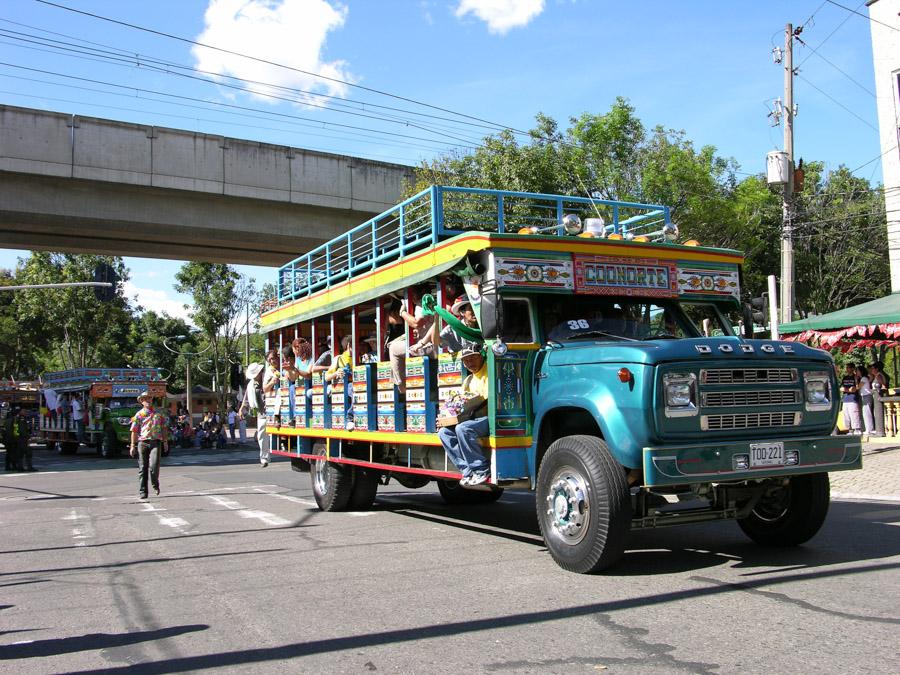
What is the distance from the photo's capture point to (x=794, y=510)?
273 inches

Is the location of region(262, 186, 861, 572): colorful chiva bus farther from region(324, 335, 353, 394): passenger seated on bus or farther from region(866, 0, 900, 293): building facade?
region(866, 0, 900, 293): building facade

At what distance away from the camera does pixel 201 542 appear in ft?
29.4

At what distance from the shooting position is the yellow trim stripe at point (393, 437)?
23.1 feet

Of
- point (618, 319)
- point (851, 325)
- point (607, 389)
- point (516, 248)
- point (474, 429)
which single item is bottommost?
point (474, 429)

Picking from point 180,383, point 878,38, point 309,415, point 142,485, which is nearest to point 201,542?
point 309,415

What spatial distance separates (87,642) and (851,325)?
1810cm

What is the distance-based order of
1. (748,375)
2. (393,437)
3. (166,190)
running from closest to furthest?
(748,375) < (393,437) < (166,190)

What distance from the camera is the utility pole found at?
55.2 feet

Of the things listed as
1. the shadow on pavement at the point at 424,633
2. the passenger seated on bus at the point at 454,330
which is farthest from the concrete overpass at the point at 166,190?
the shadow on pavement at the point at 424,633

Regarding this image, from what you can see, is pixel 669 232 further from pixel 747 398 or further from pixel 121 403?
pixel 121 403

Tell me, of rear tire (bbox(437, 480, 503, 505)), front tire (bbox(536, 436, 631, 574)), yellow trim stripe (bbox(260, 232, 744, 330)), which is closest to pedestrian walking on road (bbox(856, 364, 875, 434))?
rear tire (bbox(437, 480, 503, 505))

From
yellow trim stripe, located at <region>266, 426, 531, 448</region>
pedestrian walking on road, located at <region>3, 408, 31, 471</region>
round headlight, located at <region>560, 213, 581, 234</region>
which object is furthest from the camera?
pedestrian walking on road, located at <region>3, 408, 31, 471</region>

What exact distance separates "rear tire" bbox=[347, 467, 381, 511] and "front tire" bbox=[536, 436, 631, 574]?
462 cm

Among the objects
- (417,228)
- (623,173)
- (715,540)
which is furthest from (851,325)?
(417,228)
